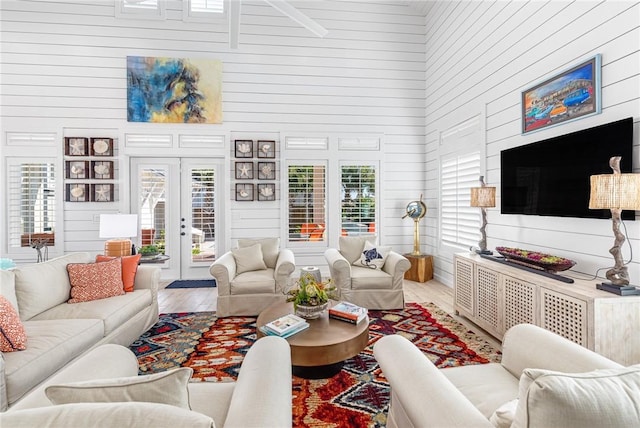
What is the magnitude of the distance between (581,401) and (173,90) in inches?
237

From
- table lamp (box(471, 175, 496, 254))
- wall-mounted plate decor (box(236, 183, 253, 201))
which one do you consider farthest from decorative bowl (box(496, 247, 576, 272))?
wall-mounted plate decor (box(236, 183, 253, 201))

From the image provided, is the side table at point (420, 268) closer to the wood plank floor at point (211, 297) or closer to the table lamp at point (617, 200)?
the wood plank floor at point (211, 297)

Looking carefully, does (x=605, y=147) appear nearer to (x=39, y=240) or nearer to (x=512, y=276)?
(x=512, y=276)

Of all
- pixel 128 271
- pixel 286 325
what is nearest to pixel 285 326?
pixel 286 325

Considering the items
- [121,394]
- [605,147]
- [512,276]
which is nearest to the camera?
[121,394]

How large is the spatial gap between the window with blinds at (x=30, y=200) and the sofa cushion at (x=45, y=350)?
3669 millimetres

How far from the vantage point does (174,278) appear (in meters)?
5.54

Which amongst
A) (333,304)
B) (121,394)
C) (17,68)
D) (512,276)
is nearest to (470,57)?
(512,276)

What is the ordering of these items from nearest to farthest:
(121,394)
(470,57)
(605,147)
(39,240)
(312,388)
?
(121,394)
(312,388)
(605,147)
(470,57)
(39,240)

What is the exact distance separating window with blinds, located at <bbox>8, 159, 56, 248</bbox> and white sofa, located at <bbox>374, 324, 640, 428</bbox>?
19.8 feet

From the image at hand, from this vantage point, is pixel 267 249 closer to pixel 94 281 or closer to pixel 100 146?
pixel 94 281

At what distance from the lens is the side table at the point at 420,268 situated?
207 inches

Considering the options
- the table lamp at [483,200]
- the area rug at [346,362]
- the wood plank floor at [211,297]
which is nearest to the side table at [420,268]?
the wood plank floor at [211,297]

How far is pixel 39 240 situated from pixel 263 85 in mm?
4364
